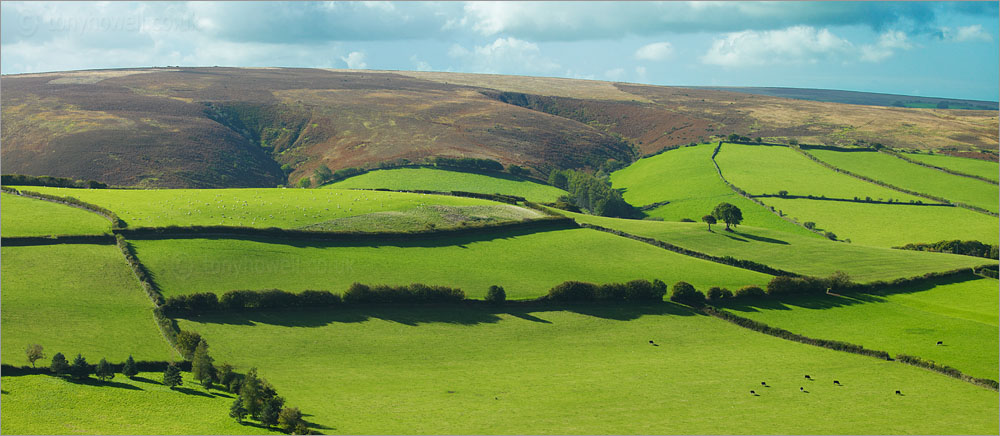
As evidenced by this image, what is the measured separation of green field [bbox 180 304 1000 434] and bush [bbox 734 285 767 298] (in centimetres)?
731

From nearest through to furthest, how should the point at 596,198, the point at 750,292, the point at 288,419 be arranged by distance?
the point at 288,419 → the point at 750,292 → the point at 596,198

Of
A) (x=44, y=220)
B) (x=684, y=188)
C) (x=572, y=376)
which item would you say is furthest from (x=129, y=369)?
(x=684, y=188)

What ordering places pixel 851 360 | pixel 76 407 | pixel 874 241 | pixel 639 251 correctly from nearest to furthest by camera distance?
pixel 76 407
pixel 851 360
pixel 639 251
pixel 874 241

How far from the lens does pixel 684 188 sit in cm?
15925

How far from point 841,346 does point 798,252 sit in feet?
108

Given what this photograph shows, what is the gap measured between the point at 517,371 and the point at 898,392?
32.4 meters

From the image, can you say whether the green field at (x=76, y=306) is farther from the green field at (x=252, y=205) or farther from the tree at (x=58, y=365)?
the green field at (x=252, y=205)

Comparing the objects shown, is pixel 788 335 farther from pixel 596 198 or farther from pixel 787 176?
pixel 787 176

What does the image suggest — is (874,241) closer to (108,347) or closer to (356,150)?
(108,347)

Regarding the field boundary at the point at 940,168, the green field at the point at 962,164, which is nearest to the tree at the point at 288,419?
the field boundary at the point at 940,168

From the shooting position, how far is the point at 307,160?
191250 millimetres

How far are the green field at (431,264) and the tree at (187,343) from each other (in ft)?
36.1

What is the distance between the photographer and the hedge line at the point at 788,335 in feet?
231

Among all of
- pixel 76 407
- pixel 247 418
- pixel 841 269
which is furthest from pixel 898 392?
pixel 76 407
